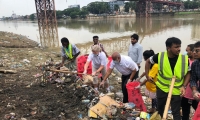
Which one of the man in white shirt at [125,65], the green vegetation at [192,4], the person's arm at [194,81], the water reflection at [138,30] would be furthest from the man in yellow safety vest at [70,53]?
the green vegetation at [192,4]

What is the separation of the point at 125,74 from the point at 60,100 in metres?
1.40

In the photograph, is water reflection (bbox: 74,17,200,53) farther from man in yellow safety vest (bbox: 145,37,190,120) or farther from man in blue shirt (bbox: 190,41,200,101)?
man in blue shirt (bbox: 190,41,200,101)

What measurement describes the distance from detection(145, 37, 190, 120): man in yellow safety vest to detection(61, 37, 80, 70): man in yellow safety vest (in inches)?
103

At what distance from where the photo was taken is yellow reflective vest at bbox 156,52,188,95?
2336 mm

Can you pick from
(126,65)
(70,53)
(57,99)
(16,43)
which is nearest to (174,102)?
(126,65)

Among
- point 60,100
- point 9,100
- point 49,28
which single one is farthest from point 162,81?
point 49,28

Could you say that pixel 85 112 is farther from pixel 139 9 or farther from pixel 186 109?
pixel 139 9

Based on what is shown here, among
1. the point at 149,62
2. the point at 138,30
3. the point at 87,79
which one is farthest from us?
the point at 138,30

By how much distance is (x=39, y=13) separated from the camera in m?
27.4

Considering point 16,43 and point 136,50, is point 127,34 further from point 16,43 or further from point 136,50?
point 136,50

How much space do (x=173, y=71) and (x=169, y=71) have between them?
5 cm

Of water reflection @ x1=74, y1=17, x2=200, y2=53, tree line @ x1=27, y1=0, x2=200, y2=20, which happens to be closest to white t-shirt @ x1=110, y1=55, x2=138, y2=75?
water reflection @ x1=74, y1=17, x2=200, y2=53

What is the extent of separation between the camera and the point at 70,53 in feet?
16.0

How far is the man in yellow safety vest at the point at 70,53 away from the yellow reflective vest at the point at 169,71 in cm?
271
